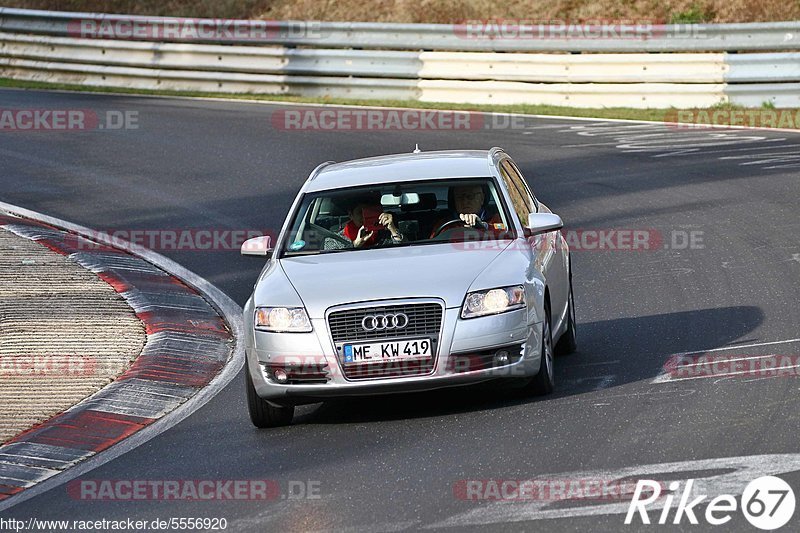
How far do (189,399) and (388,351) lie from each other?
2.15 m

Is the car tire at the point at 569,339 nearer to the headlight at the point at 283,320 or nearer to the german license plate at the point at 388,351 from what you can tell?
the german license plate at the point at 388,351

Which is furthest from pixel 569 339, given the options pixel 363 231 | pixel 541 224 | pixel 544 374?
pixel 363 231

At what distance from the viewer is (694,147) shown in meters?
20.8

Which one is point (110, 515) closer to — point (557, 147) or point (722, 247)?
point (722, 247)

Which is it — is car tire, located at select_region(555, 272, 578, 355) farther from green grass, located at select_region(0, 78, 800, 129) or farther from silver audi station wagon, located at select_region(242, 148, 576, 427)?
green grass, located at select_region(0, 78, 800, 129)

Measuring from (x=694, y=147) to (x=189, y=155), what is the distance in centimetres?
740

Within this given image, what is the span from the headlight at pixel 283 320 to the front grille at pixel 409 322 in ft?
0.82

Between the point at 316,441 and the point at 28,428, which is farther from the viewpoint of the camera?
the point at 28,428

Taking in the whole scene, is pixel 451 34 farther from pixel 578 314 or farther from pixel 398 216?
pixel 398 216

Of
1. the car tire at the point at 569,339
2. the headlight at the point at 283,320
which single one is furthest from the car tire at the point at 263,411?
the car tire at the point at 569,339

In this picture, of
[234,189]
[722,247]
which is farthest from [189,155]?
[722,247]

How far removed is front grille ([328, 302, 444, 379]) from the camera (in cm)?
880

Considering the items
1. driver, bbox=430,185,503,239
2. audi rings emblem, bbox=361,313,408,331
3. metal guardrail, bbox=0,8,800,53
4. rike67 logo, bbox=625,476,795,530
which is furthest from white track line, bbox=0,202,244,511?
metal guardrail, bbox=0,8,800,53

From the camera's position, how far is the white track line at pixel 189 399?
8555 mm
